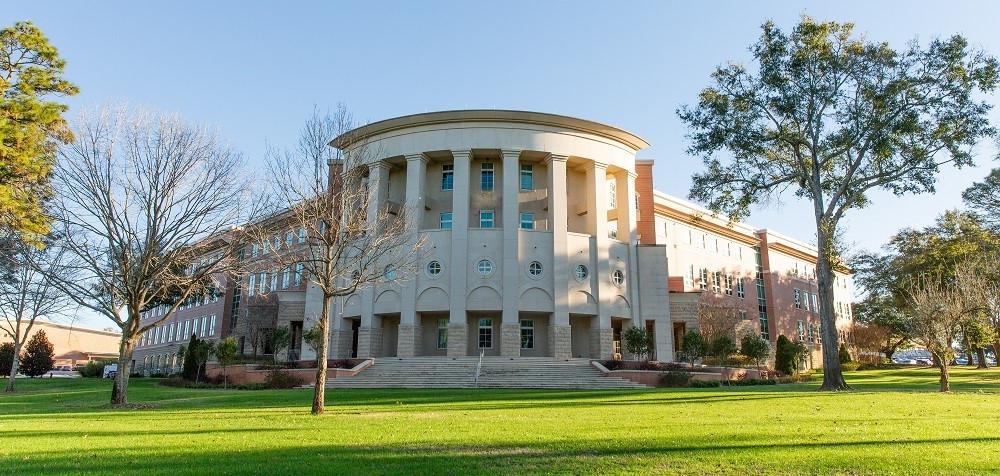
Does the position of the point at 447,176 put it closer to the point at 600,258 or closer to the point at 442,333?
the point at 442,333

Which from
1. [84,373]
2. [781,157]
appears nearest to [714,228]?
[781,157]

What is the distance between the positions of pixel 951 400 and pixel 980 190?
33507 mm

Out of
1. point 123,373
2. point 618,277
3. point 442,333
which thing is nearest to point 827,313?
point 618,277

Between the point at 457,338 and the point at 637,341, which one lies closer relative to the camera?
the point at 637,341

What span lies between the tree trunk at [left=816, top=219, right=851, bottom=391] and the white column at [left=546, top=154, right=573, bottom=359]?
15.0m

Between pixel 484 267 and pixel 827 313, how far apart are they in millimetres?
18879

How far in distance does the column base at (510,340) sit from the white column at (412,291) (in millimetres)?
5037

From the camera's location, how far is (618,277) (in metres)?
39.8

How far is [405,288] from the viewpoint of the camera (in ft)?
123

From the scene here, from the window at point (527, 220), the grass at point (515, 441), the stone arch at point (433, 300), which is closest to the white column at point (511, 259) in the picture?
the window at point (527, 220)

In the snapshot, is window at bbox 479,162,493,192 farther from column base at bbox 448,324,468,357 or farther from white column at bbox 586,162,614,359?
column base at bbox 448,324,468,357

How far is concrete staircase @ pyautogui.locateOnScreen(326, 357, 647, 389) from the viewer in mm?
28672

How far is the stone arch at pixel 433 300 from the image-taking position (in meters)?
37.2

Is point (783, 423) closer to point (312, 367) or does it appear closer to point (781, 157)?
point (781, 157)
